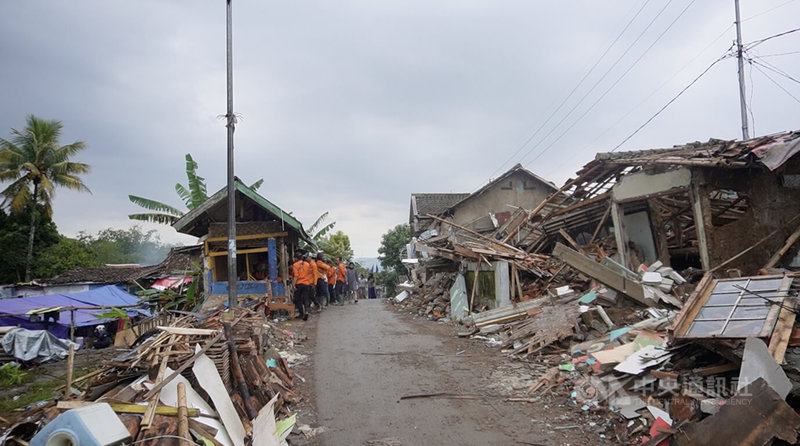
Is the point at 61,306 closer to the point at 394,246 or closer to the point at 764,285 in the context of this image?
the point at 764,285

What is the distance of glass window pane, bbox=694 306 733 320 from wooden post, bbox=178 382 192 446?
618 centimetres

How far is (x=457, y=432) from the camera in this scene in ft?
15.9

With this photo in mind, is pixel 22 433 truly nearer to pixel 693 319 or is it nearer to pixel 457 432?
pixel 457 432

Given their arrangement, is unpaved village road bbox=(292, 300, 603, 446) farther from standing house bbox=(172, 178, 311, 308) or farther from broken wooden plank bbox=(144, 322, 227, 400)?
standing house bbox=(172, 178, 311, 308)

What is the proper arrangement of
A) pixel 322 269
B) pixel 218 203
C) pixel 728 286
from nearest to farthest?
pixel 728 286
pixel 218 203
pixel 322 269

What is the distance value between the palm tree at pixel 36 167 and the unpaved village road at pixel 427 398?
984 inches

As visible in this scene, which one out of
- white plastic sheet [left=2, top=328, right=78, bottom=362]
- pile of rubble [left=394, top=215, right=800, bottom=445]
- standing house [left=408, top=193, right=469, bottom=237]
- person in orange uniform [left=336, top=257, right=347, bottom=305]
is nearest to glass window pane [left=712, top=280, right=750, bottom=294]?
pile of rubble [left=394, top=215, right=800, bottom=445]

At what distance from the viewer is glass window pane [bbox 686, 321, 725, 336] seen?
16.8 ft

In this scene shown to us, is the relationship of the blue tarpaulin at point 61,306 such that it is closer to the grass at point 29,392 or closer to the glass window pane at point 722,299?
the grass at point 29,392

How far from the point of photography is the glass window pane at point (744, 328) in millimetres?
4738

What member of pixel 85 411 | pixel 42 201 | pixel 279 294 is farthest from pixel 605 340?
pixel 42 201

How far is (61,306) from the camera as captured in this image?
1543 cm

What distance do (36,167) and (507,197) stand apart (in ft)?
91.6

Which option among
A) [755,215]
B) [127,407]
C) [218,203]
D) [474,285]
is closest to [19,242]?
[218,203]
